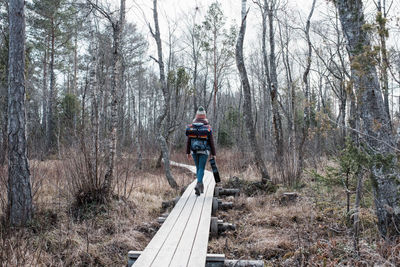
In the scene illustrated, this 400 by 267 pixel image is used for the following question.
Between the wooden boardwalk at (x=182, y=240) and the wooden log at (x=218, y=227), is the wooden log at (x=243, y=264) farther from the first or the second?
the wooden log at (x=218, y=227)

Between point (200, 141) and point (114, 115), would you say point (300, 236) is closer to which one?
point (200, 141)

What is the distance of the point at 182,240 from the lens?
11.0 ft

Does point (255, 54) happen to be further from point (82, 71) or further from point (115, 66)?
point (115, 66)

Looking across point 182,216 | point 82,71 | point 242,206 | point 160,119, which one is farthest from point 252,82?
point 182,216

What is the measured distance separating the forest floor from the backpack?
146 cm

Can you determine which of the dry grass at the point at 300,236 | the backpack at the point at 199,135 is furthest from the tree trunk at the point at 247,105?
the backpack at the point at 199,135

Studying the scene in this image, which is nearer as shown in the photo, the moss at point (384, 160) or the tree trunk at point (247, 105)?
the moss at point (384, 160)

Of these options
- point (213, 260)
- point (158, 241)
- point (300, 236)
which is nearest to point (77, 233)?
point (158, 241)

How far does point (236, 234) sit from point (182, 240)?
1.44 m

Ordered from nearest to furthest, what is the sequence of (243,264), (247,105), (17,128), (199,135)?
(243,264) → (17,128) → (199,135) → (247,105)

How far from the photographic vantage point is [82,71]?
22.8 meters

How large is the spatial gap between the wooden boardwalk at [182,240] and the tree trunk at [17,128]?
222 centimetres

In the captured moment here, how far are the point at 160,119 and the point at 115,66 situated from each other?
10.3 feet

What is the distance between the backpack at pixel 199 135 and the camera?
550cm
